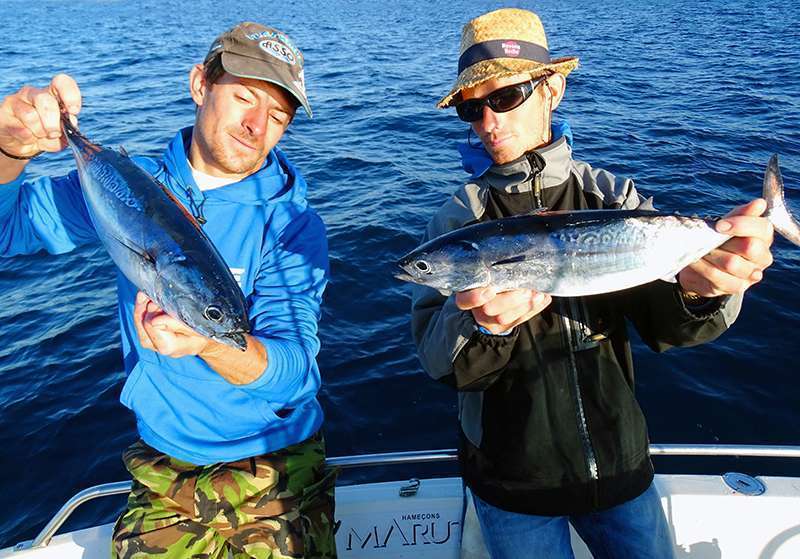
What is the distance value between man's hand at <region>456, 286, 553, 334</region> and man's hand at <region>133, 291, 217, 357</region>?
4.09 feet

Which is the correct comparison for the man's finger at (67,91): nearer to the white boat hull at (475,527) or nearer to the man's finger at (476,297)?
the man's finger at (476,297)

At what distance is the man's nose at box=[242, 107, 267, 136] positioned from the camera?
3336 millimetres

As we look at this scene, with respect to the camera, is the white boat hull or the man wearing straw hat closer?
the man wearing straw hat

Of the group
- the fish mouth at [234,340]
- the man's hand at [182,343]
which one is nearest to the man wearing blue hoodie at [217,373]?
the man's hand at [182,343]

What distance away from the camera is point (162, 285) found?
238cm

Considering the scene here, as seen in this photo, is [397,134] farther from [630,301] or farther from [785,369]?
[630,301]

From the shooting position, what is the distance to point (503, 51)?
3.13 m

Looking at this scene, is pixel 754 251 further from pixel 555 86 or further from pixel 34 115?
pixel 34 115

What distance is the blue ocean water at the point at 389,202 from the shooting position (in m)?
6.41

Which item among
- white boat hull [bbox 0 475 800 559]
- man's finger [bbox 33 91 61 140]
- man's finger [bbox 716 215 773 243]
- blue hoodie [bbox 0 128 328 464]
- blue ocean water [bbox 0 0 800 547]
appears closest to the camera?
man's finger [bbox 716 215 773 243]

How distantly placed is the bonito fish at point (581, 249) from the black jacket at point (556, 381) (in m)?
0.27

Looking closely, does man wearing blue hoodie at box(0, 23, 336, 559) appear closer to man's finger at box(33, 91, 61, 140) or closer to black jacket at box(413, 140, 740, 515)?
man's finger at box(33, 91, 61, 140)

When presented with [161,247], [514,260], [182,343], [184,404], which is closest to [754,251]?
[514,260]

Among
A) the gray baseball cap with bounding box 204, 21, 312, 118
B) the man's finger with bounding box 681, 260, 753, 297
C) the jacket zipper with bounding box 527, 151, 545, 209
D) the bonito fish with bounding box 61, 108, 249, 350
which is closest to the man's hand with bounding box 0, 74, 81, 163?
the bonito fish with bounding box 61, 108, 249, 350
